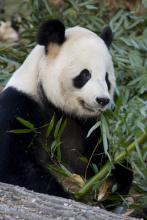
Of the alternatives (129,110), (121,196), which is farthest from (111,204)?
(129,110)

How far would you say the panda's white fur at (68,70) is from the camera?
5156mm

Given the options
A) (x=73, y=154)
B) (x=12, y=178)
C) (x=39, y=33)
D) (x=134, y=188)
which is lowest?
(x=134, y=188)

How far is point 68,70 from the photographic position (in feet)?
17.2

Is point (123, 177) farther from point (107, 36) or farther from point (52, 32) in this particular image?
point (52, 32)

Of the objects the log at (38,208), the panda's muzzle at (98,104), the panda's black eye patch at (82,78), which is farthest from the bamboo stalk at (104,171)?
the log at (38,208)

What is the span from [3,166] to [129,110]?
91 centimetres

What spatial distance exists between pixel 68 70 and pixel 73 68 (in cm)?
4

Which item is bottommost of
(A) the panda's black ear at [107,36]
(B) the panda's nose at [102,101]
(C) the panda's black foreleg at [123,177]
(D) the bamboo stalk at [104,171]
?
(C) the panda's black foreleg at [123,177]

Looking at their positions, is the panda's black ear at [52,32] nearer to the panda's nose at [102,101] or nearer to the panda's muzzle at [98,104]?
the panda's muzzle at [98,104]

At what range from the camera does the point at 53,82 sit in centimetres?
525

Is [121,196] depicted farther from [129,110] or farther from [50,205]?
[50,205]

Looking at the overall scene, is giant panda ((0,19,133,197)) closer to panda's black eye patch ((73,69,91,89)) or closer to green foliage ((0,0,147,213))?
panda's black eye patch ((73,69,91,89))

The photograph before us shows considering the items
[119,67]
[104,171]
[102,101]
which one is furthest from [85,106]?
[119,67]

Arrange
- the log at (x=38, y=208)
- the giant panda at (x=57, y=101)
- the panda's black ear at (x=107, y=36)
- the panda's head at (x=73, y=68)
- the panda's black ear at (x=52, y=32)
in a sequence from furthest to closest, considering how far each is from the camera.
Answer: the panda's black ear at (x=107, y=36) < the panda's black ear at (x=52, y=32) < the panda's head at (x=73, y=68) < the giant panda at (x=57, y=101) < the log at (x=38, y=208)
